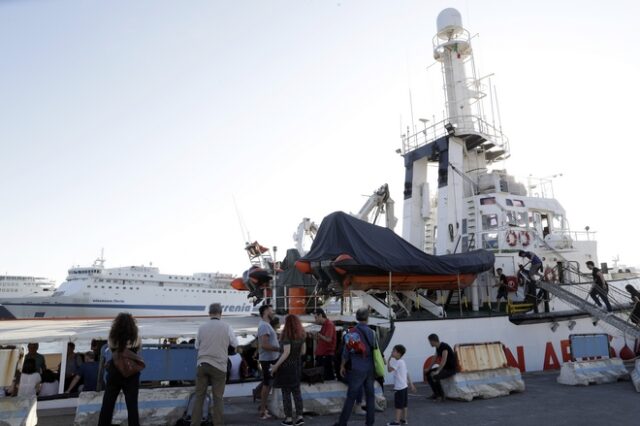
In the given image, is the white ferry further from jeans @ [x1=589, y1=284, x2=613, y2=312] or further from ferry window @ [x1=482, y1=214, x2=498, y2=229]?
jeans @ [x1=589, y1=284, x2=613, y2=312]

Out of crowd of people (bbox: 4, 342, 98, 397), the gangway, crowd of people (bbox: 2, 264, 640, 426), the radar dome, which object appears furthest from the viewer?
the radar dome

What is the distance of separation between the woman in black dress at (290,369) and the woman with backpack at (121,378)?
2.05 m

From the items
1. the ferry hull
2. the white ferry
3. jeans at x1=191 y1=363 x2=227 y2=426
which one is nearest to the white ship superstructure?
jeans at x1=191 y1=363 x2=227 y2=426

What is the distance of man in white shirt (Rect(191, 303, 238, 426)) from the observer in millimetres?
6195

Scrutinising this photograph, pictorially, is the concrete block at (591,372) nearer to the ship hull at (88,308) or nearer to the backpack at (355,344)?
the backpack at (355,344)

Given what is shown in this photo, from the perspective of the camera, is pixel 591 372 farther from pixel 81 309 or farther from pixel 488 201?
pixel 81 309

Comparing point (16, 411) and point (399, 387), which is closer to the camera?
point (16, 411)

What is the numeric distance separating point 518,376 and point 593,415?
2.25 meters

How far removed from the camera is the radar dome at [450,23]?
2008 centimetres

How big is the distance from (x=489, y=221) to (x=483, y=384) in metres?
8.90

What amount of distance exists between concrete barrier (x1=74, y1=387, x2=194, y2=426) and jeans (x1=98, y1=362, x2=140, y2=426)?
57.1 inches

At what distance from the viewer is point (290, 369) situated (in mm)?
6770

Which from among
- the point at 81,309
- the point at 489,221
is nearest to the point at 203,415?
the point at 489,221

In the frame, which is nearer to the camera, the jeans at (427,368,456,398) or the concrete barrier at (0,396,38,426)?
the concrete barrier at (0,396,38,426)
